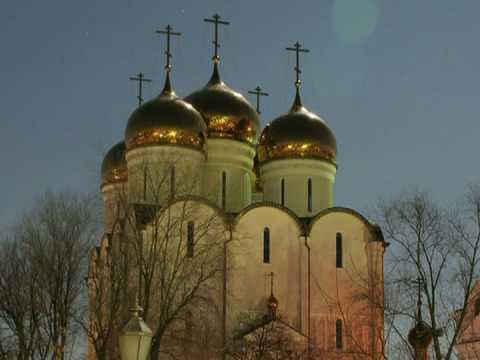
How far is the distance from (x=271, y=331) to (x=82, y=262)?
763 cm

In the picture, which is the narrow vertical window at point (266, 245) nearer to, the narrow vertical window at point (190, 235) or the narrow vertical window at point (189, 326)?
the narrow vertical window at point (190, 235)

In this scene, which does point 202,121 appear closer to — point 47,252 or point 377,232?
point 377,232

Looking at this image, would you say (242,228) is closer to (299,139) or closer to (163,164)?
(163,164)

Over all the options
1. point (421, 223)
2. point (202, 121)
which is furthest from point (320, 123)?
point (421, 223)

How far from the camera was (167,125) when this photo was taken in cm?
3266

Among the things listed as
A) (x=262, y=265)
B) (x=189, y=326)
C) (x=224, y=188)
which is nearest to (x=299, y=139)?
(x=224, y=188)

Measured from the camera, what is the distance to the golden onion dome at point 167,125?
32.6m

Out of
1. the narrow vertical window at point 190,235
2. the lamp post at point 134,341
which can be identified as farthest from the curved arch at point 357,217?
the lamp post at point 134,341

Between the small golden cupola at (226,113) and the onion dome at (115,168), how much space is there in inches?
172

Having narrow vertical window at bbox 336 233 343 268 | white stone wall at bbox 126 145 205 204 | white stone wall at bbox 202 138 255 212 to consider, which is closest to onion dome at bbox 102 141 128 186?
white stone wall at bbox 126 145 205 204

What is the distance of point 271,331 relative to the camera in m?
29.9

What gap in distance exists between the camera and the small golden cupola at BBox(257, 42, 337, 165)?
113ft

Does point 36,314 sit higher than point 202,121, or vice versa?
point 202,121

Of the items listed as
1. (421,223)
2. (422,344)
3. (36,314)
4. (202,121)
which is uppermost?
(202,121)
